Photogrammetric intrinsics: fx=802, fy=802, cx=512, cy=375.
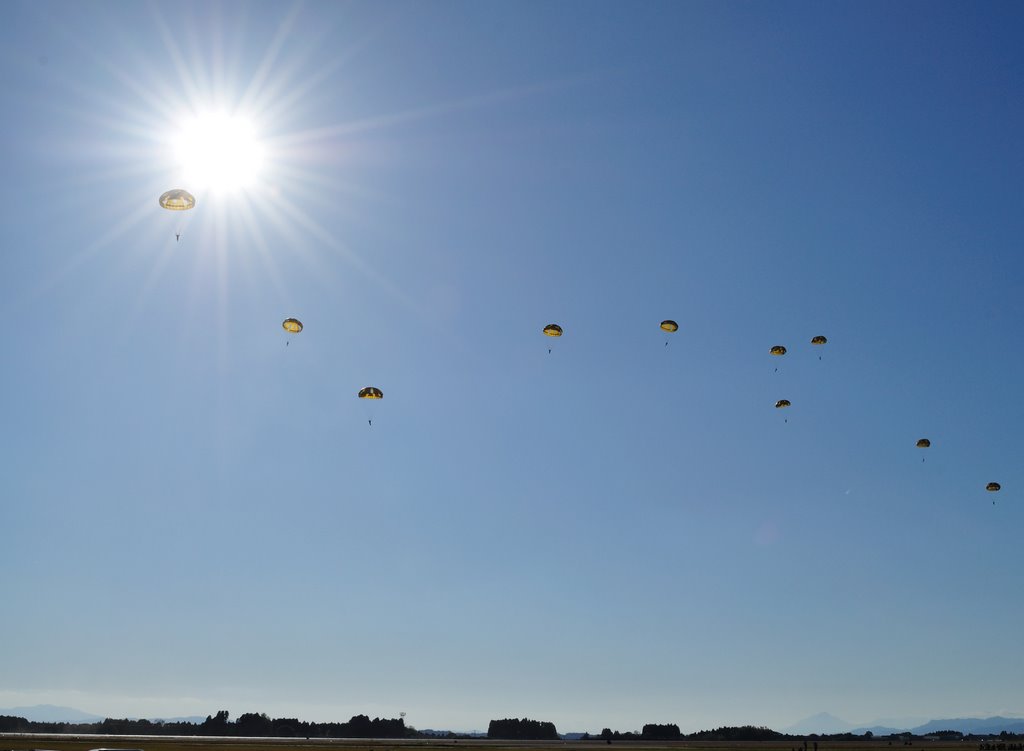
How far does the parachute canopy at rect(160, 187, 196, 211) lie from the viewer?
4116 centimetres

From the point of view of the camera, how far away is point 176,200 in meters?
41.3

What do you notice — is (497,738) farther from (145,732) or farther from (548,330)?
(548,330)

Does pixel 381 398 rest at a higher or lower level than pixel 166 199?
lower

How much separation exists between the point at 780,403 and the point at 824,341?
6.26m

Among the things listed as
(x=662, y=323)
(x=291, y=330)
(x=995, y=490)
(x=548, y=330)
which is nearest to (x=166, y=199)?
(x=291, y=330)

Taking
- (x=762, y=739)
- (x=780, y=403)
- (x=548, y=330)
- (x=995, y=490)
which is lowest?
(x=762, y=739)

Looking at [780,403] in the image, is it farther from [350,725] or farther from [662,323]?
[350,725]

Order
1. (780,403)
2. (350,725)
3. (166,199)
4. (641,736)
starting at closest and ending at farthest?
(166,199) < (780,403) < (350,725) < (641,736)

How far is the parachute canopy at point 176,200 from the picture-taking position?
135ft

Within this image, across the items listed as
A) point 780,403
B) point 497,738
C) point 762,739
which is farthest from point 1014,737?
point 780,403

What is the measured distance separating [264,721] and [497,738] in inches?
2136

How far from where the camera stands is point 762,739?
198 meters

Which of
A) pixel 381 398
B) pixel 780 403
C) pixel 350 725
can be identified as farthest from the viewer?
pixel 350 725

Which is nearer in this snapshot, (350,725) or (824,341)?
(824,341)
